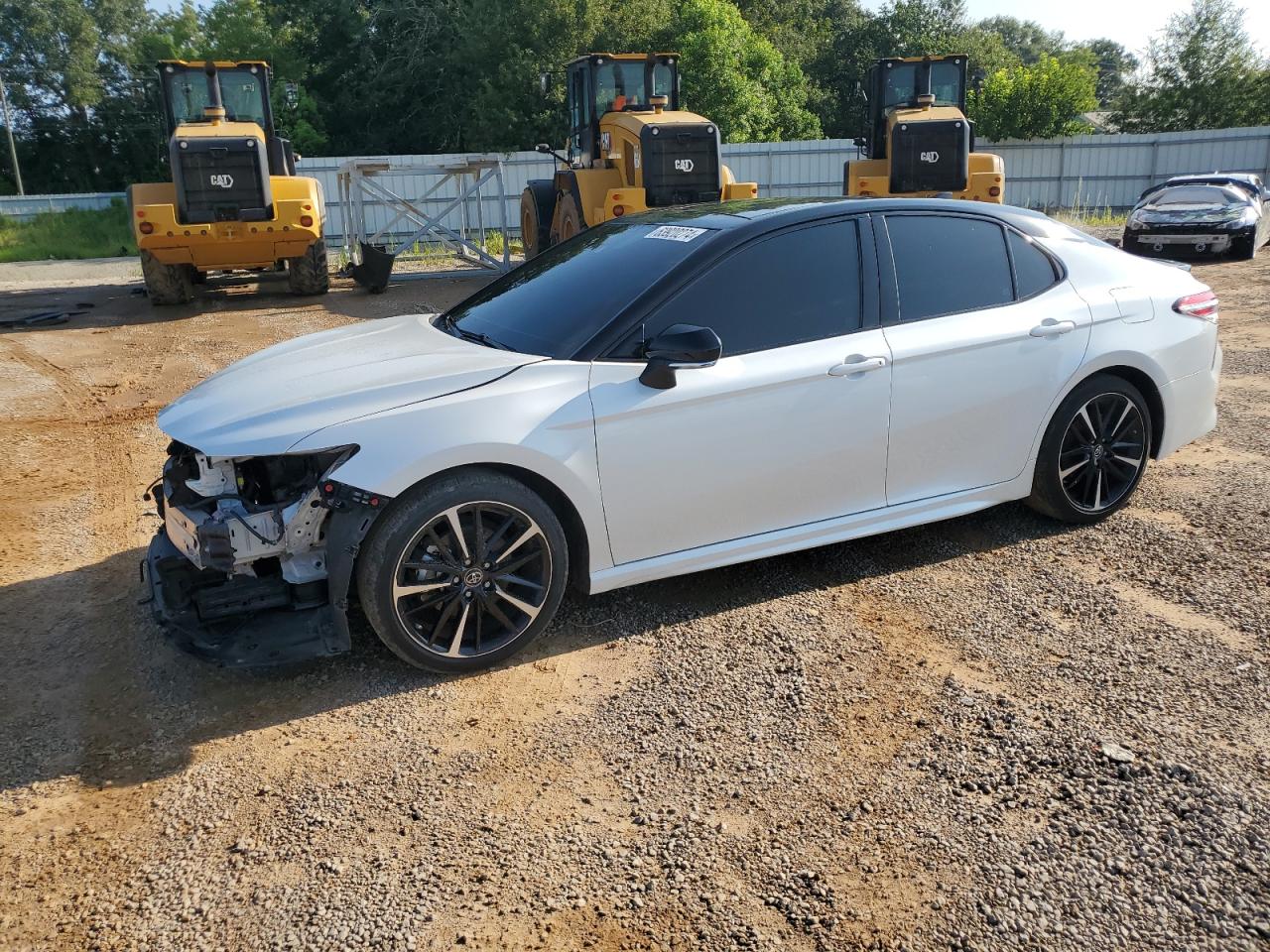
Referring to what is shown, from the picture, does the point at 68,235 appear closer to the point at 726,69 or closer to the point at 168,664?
the point at 726,69

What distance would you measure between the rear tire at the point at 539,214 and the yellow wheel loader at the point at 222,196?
10.3 ft

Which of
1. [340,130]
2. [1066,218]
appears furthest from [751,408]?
[340,130]

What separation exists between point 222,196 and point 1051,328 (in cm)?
1135

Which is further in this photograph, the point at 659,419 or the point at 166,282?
the point at 166,282

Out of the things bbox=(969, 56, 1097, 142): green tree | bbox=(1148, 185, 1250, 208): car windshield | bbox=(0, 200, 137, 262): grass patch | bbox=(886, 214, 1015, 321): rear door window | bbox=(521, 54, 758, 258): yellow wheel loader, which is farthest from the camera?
bbox=(969, 56, 1097, 142): green tree

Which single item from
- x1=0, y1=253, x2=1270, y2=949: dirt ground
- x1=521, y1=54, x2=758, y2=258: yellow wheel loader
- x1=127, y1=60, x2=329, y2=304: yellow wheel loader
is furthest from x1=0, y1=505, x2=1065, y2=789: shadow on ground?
x1=521, y1=54, x2=758, y2=258: yellow wheel loader

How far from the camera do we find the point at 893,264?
14.8 feet

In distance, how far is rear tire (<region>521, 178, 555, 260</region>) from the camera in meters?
15.2

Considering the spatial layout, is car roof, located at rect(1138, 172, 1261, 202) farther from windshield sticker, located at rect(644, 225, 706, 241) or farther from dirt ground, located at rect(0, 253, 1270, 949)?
windshield sticker, located at rect(644, 225, 706, 241)

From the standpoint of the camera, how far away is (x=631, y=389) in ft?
12.7

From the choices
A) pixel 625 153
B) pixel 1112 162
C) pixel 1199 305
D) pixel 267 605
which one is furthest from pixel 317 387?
pixel 1112 162

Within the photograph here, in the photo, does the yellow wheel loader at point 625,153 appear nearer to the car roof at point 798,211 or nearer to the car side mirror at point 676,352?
the car roof at point 798,211

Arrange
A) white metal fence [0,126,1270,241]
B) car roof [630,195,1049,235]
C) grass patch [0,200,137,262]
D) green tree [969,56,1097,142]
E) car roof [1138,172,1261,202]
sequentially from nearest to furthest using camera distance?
car roof [630,195,1049,235]
car roof [1138,172,1261,202]
grass patch [0,200,137,262]
white metal fence [0,126,1270,241]
green tree [969,56,1097,142]

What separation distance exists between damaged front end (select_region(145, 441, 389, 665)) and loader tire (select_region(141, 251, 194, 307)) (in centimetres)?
1102
